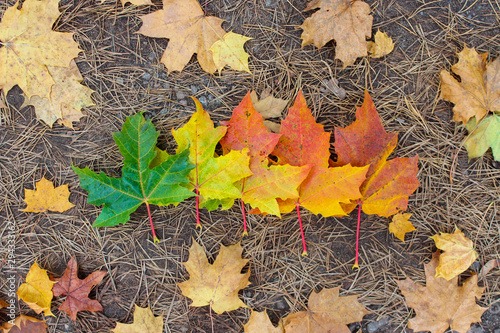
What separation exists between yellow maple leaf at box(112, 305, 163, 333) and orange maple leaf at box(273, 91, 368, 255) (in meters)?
1.11

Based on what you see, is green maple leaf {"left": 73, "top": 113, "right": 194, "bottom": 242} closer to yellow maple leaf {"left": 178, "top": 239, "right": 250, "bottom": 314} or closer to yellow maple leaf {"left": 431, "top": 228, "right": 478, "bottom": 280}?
yellow maple leaf {"left": 178, "top": 239, "right": 250, "bottom": 314}

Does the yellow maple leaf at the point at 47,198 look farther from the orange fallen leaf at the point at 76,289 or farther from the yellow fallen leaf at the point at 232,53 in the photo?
the yellow fallen leaf at the point at 232,53

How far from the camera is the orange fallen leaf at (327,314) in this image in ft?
Result: 5.70

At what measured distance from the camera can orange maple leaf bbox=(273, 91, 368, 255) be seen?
1575 millimetres

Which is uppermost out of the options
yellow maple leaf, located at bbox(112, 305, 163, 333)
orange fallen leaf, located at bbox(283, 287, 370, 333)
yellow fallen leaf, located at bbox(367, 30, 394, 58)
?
yellow fallen leaf, located at bbox(367, 30, 394, 58)

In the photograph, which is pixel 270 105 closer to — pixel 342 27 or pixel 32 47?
pixel 342 27

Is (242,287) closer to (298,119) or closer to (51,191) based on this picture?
(298,119)

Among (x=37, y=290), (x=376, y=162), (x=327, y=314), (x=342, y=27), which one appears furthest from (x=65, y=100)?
(x=327, y=314)

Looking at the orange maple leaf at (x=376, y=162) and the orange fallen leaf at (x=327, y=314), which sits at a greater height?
the orange maple leaf at (x=376, y=162)

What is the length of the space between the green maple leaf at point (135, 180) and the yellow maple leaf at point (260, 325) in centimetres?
81

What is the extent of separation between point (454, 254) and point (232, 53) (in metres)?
1.74

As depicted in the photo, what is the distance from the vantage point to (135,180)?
65.1 inches

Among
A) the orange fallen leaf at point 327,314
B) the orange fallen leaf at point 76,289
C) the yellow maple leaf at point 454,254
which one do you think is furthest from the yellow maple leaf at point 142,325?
the yellow maple leaf at point 454,254

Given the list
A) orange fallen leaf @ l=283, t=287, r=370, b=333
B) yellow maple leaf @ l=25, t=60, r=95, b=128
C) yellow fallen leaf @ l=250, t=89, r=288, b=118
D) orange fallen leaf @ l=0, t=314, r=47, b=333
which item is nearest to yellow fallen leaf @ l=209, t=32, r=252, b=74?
yellow fallen leaf @ l=250, t=89, r=288, b=118
